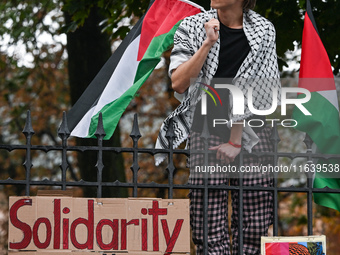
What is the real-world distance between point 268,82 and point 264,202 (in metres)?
0.72

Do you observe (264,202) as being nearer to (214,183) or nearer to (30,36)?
(214,183)

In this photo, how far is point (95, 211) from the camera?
12.2 ft

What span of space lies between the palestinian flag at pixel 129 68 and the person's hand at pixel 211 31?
85 centimetres

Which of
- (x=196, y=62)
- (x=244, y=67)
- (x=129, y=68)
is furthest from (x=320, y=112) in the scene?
(x=129, y=68)

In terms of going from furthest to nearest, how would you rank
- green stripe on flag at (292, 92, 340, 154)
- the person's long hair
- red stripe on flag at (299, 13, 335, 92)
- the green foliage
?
the green foliage
red stripe on flag at (299, 13, 335, 92)
green stripe on flag at (292, 92, 340, 154)
the person's long hair

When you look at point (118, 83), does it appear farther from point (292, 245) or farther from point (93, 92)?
point (292, 245)

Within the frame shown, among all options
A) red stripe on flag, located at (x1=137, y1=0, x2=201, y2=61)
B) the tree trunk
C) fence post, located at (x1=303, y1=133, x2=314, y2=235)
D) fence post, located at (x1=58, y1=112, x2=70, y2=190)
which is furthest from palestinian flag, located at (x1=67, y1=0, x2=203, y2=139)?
the tree trunk

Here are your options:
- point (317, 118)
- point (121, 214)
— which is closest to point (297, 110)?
point (317, 118)

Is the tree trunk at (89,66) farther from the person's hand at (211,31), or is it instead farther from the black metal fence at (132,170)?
the person's hand at (211,31)

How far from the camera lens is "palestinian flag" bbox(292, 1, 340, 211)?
409 centimetres

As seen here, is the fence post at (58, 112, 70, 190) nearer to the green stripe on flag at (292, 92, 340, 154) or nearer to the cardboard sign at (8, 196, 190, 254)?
the cardboard sign at (8, 196, 190, 254)

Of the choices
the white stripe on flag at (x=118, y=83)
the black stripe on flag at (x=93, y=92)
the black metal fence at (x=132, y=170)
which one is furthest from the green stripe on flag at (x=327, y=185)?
Answer: the black stripe on flag at (x=93, y=92)

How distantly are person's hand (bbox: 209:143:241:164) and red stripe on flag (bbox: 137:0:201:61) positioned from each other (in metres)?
1.13

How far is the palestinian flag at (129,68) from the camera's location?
4312 millimetres
